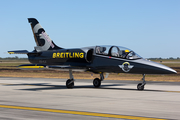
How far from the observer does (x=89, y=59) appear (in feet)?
80.5

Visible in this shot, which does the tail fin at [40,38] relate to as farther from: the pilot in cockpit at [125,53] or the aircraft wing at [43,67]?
the pilot in cockpit at [125,53]

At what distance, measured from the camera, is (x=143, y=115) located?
11.2 metres

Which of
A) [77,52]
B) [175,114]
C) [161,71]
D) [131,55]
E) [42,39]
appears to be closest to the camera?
[175,114]

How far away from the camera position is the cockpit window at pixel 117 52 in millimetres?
21828

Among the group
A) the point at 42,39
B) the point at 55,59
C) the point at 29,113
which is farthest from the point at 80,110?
the point at 42,39

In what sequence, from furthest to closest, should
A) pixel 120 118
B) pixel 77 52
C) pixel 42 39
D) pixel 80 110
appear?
pixel 42 39 → pixel 77 52 → pixel 80 110 → pixel 120 118

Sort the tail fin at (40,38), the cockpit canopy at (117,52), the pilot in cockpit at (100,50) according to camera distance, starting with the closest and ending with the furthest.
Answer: the cockpit canopy at (117,52)
the pilot in cockpit at (100,50)
the tail fin at (40,38)

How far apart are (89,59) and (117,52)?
303cm

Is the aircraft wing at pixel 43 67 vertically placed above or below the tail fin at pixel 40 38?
below

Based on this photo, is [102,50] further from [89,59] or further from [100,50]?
[89,59]

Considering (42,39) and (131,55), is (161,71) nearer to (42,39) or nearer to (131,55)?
(131,55)

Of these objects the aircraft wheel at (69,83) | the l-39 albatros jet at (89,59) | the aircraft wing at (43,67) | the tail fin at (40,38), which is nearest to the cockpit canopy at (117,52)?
the l-39 albatros jet at (89,59)

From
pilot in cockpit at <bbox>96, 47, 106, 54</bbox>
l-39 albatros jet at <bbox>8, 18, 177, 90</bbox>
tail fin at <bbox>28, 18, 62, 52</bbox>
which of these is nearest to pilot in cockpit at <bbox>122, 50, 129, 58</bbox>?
l-39 albatros jet at <bbox>8, 18, 177, 90</bbox>

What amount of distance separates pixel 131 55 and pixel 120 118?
1171cm
